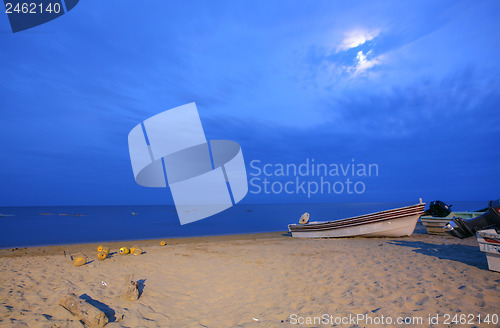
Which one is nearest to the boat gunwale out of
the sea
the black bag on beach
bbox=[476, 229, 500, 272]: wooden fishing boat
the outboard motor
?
the outboard motor

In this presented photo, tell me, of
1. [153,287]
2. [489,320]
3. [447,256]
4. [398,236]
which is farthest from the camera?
[398,236]

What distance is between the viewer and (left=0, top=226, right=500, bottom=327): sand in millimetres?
4391

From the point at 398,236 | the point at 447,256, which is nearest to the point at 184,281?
the point at 447,256

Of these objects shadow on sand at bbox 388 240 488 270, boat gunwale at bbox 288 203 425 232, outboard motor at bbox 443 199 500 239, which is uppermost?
boat gunwale at bbox 288 203 425 232

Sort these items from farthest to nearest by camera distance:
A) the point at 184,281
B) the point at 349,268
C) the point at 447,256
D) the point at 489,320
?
the point at 447,256, the point at 349,268, the point at 184,281, the point at 489,320

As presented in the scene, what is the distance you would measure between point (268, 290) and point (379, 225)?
1059 cm

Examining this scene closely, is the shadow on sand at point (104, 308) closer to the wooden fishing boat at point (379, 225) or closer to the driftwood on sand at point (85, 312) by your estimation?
the driftwood on sand at point (85, 312)

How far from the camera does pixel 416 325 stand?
12.9ft

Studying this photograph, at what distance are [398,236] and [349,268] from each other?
29.1ft

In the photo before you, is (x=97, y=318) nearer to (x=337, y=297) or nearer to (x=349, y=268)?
(x=337, y=297)

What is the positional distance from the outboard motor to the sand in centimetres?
85

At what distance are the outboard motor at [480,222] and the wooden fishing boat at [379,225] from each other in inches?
188

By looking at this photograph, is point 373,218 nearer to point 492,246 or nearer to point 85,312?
point 492,246

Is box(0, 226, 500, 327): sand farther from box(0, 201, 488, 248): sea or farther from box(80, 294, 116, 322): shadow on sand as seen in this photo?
box(0, 201, 488, 248): sea
